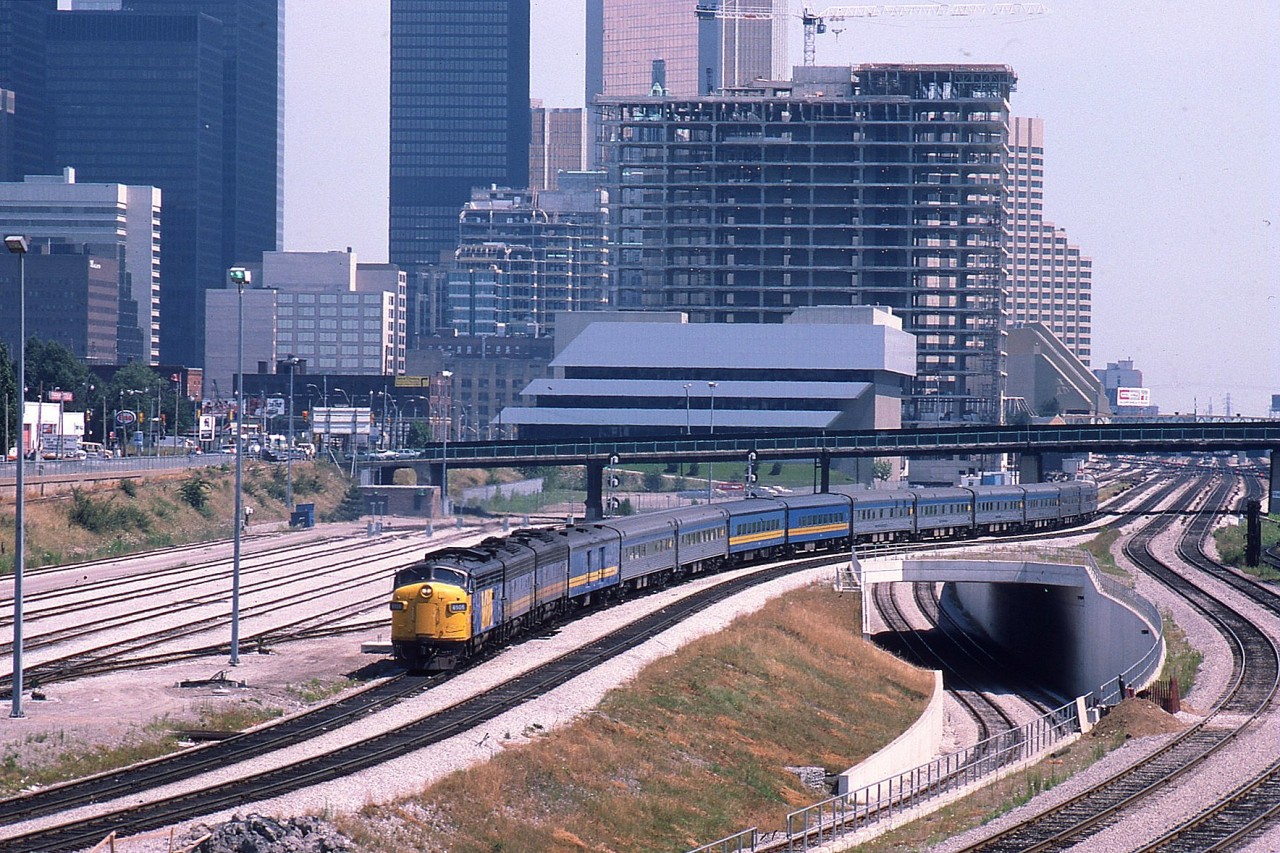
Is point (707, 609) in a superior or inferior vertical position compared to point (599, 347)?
inferior

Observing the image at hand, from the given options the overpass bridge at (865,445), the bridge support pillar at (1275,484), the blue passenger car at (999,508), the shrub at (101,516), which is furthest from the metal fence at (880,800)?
the bridge support pillar at (1275,484)

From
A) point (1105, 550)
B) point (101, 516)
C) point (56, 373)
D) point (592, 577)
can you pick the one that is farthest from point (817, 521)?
point (56, 373)

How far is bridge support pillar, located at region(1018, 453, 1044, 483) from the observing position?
13262cm

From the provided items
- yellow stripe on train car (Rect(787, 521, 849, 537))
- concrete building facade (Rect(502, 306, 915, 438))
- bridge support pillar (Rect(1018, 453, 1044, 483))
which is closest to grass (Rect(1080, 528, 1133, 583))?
yellow stripe on train car (Rect(787, 521, 849, 537))

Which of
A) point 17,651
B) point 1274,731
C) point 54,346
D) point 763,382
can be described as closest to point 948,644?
point 1274,731

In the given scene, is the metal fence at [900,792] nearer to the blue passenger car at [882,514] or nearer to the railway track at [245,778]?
the railway track at [245,778]

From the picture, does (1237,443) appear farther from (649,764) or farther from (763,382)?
(649,764)

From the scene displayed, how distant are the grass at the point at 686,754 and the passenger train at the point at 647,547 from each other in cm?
517

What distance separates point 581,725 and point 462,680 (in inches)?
233

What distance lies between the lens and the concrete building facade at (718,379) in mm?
180625

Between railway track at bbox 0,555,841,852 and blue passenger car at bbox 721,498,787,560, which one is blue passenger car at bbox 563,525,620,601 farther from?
blue passenger car at bbox 721,498,787,560

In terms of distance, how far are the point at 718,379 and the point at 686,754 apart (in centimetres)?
14335

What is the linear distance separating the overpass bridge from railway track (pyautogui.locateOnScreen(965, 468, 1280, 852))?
50.0 m

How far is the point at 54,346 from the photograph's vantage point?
184125 mm
